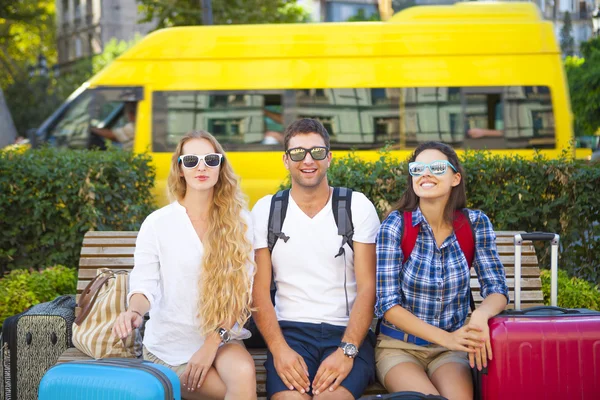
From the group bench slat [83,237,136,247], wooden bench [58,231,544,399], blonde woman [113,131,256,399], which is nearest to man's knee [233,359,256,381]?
blonde woman [113,131,256,399]

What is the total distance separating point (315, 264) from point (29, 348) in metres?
1.86

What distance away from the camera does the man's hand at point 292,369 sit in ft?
13.5

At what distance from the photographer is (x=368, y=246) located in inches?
174

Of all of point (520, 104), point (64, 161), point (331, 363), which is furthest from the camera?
point (520, 104)

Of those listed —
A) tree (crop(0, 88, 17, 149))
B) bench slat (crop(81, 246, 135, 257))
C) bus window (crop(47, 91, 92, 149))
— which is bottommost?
bench slat (crop(81, 246, 135, 257))

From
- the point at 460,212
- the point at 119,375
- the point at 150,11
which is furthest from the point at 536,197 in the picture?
the point at 150,11

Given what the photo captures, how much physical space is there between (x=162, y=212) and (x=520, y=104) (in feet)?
26.0

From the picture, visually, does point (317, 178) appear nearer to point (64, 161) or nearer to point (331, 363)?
point (331, 363)

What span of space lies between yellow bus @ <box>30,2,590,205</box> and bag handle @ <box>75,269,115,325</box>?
6253mm

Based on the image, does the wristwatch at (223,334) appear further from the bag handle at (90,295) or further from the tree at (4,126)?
the tree at (4,126)

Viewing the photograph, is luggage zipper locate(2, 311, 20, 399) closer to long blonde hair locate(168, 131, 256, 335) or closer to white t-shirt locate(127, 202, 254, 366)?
white t-shirt locate(127, 202, 254, 366)

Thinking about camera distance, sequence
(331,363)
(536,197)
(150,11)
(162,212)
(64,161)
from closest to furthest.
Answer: (331,363) → (162,212) → (536,197) → (64,161) → (150,11)

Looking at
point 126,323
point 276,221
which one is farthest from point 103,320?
point 276,221

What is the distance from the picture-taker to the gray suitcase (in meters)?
4.95
